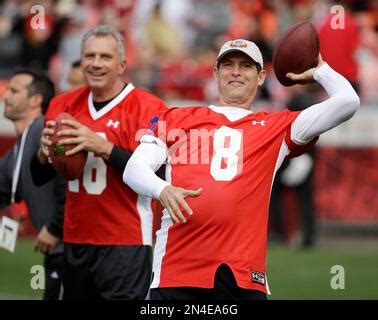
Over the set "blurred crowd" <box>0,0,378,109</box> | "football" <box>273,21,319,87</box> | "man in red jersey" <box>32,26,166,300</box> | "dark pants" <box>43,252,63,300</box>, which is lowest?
"dark pants" <box>43,252,63,300</box>

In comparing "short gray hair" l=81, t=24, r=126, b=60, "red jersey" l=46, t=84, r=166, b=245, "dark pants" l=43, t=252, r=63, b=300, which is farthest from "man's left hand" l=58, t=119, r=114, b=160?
"dark pants" l=43, t=252, r=63, b=300

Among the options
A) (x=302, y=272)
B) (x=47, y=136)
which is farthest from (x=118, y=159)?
(x=302, y=272)

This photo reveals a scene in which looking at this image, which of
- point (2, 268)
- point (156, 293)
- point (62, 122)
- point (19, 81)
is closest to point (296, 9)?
point (2, 268)

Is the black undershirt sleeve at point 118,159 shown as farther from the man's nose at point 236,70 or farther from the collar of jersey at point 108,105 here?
the man's nose at point 236,70

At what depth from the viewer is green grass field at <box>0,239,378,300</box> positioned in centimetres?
927

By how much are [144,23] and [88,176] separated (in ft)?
32.0

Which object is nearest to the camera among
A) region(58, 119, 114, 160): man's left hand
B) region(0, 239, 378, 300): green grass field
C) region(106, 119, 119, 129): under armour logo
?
region(58, 119, 114, 160): man's left hand

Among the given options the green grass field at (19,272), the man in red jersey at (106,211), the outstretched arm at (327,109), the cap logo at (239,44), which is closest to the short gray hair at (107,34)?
the man in red jersey at (106,211)

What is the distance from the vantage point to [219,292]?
5.04 metres

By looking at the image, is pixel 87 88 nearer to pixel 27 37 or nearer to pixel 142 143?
pixel 142 143

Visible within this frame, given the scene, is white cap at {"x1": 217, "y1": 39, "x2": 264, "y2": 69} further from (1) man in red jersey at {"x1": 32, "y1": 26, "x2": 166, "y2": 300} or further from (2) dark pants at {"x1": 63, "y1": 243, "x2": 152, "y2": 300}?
(2) dark pants at {"x1": 63, "y1": 243, "x2": 152, "y2": 300}

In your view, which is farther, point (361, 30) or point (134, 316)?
point (361, 30)

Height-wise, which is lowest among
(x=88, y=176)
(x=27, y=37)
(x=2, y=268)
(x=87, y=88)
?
(x=2, y=268)

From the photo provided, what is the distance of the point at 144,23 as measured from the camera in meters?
15.8
